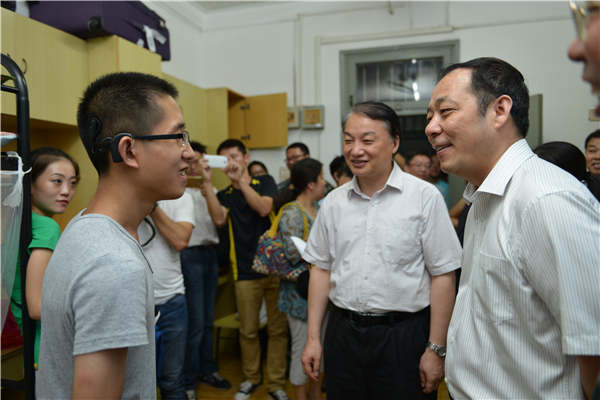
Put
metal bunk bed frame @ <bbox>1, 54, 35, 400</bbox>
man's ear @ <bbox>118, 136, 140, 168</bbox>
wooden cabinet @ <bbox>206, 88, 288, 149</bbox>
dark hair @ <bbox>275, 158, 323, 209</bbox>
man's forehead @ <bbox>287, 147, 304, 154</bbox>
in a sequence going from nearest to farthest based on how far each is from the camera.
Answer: man's ear @ <bbox>118, 136, 140, 168</bbox>
metal bunk bed frame @ <bbox>1, 54, 35, 400</bbox>
dark hair @ <bbox>275, 158, 323, 209</bbox>
man's forehead @ <bbox>287, 147, 304, 154</bbox>
wooden cabinet @ <bbox>206, 88, 288, 149</bbox>

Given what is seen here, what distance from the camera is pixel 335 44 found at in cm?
432

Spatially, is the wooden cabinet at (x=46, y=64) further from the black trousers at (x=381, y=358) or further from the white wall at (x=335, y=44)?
the black trousers at (x=381, y=358)

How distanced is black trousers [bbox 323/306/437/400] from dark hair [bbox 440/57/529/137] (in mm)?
809

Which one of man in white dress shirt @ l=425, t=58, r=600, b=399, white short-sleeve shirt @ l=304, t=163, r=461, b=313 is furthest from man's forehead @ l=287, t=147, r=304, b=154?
man in white dress shirt @ l=425, t=58, r=600, b=399

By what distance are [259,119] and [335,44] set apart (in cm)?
111

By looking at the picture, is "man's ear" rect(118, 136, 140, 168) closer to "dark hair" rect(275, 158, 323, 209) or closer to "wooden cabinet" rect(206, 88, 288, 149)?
"dark hair" rect(275, 158, 323, 209)

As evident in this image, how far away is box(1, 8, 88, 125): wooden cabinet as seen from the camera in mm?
2059

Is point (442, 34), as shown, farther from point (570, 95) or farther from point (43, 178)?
point (43, 178)

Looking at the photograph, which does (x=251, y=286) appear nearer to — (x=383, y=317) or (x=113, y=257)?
(x=383, y=317)

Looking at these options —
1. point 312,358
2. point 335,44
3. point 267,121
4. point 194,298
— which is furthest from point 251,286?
point 335,44

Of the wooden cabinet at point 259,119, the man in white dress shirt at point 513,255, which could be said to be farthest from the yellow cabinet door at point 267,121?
the man in white dress shirt at point 513,255

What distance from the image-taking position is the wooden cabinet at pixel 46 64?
2.06 m

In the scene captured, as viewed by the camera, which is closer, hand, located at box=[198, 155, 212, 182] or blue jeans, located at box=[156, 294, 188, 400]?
blue jeans, located at box=[156, 294, 188, 400]

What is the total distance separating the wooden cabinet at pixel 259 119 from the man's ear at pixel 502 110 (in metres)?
3.46
